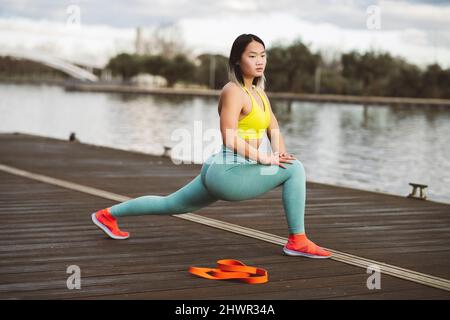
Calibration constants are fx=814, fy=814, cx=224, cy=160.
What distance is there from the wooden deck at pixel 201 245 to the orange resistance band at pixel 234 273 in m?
0.05

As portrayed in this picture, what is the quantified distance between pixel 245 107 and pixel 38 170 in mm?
6177

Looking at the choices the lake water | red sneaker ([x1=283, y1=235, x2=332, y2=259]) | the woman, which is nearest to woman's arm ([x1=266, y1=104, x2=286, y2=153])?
the woman

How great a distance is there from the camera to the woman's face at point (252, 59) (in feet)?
15.3

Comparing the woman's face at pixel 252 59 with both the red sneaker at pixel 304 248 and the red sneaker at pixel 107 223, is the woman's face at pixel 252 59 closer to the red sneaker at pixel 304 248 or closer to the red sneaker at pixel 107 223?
the red sneaker at pixel 304 248

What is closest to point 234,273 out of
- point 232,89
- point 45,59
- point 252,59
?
point 232,89

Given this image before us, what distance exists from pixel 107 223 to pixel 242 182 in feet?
3.98

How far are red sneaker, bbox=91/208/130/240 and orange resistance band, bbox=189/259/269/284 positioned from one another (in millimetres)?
1118

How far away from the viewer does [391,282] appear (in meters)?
4.38

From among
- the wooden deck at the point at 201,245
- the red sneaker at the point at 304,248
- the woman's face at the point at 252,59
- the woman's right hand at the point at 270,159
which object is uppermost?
the woman's face at the point at 252,59

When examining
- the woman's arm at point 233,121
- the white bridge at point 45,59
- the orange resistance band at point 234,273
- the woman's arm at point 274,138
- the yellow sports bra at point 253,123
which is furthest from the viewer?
the white bridge at point 45,59

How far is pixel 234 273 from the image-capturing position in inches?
171

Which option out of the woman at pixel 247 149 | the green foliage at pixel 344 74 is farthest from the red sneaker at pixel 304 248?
the green foliage at pixel 344 74
